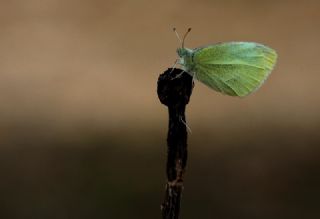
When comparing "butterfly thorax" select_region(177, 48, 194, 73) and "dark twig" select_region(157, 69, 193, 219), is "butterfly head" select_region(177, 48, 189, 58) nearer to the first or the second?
"butterfly thorax" select_region(177, 48, 194, 73)

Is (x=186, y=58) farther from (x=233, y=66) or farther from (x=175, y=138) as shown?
(x=175, y=138)

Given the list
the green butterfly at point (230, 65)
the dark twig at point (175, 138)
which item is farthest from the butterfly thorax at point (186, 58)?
the dark twig at point (175, 138)

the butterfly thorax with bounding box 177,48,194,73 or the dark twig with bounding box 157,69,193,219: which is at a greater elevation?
the butterfly thorax with bounding box 177,48,194,73

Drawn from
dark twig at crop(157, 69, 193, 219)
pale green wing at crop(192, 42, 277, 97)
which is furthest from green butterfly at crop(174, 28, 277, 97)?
dark twig at crop(157, 69, 193, 219)

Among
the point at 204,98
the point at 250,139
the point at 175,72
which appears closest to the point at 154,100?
the point at 204,98

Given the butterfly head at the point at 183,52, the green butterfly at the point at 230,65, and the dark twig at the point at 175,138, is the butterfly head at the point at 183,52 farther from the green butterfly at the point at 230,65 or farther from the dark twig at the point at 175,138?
the dark twig at the point at 175,138

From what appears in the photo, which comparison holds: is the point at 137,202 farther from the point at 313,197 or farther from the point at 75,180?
the point at 313,197
